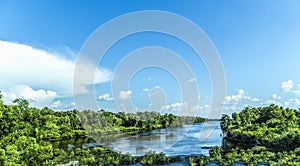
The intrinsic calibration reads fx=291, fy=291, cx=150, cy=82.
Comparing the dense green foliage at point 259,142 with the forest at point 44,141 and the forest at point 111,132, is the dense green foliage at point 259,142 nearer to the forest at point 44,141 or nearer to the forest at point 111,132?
the forest at point 111,132

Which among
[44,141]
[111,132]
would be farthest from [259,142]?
[111,132]

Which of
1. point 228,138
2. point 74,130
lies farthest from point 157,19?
point 74,130

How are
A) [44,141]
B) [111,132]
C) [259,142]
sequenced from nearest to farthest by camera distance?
[44,141] < [259,142] < [111,132]

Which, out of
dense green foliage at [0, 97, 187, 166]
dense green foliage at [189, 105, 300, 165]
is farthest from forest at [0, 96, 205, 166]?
dense green foliage at [189, 105, 300, 165]

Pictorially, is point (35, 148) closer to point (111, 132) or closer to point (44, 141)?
point (44, 141)

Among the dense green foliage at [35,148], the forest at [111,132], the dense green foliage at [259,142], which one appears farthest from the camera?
the dense green foliage at [259,142]

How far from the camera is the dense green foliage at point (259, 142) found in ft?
31.6

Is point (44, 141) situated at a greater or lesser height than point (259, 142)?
greater

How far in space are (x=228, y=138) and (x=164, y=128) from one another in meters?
6.67

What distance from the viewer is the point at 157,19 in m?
4.63

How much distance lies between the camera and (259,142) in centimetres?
1338

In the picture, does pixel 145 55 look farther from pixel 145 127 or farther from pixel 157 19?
pixel 145 127

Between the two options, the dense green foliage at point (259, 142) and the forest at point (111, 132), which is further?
the dense green foliage at point (259, 142)

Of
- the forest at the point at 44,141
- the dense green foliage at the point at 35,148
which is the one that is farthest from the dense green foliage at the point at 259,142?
the dense green foliage at the point at 35,148
